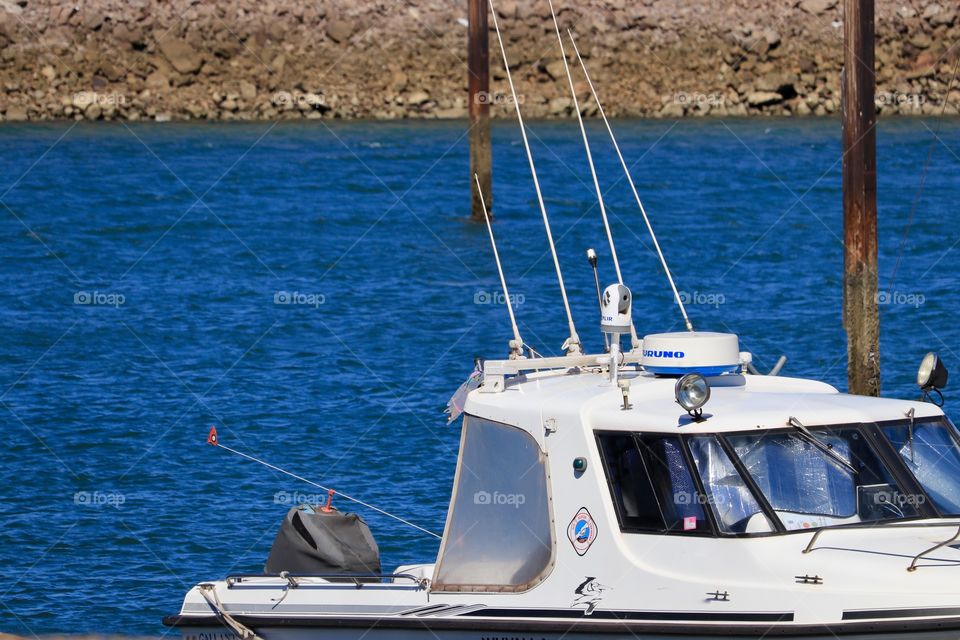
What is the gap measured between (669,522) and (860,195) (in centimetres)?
861

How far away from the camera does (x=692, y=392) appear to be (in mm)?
8945

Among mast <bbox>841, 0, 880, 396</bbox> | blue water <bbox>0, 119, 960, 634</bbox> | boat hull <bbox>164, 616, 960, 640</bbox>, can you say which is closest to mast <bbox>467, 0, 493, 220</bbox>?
blue water <bbox>0, 119, 960, 634</bbox>

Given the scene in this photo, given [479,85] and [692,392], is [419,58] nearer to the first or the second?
[479,85]

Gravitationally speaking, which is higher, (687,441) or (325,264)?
(325,264)

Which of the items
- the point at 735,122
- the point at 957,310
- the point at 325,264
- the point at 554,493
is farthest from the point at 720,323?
the point at 735,122

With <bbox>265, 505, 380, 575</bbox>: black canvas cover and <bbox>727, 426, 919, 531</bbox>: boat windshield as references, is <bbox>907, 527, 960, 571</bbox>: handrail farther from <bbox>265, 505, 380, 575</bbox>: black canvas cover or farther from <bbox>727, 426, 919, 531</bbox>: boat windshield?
<bbox>265, 505, 380, 575</bbox>: black canvas cover

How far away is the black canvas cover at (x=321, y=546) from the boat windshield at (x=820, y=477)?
2852mm

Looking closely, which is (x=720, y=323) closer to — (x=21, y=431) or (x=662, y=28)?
(x=21, y=431)

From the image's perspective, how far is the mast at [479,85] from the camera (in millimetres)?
29719

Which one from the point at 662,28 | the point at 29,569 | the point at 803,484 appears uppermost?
the point at 662,28

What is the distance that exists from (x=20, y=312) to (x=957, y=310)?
15563 mm

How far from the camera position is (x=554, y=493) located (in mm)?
9469

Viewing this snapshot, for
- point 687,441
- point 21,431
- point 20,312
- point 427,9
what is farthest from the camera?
point 427,9

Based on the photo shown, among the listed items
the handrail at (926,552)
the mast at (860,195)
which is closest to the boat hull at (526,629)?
the handrail at (926,552)
